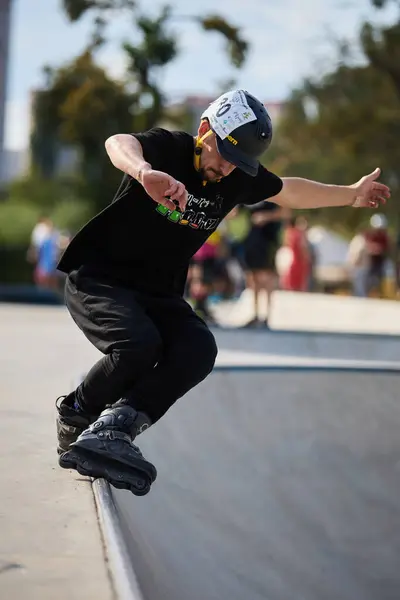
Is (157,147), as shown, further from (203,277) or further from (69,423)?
(203,277)

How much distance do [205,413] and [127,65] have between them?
54.5 feet

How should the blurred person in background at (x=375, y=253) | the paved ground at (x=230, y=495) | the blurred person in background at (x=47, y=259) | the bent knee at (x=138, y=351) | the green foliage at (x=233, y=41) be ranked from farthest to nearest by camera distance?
1. the green foliage at (x=233, y=41)
2. the blurred person in background at (x=375, y=253)
3. the blurred person in background at (x=47, y=259)
4. the bent knee at (x=138, y=351)
5. the paved ground at (x=230, y=495)

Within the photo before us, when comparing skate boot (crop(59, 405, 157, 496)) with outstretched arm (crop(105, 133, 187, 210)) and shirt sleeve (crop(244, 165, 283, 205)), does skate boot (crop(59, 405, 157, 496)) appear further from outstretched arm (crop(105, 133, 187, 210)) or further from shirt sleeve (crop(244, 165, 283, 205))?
shirt sleeve (crop(244, 165, 283, 205))

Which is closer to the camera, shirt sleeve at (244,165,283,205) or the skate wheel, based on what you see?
the skate wheel

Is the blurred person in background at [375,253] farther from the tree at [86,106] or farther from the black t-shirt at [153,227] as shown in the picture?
the black t-shirt at [153,227]

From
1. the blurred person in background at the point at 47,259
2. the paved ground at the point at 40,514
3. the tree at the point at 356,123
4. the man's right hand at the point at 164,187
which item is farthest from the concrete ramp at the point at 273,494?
the tree at the point at 356,123

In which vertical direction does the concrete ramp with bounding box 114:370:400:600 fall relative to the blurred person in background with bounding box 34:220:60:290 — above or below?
above

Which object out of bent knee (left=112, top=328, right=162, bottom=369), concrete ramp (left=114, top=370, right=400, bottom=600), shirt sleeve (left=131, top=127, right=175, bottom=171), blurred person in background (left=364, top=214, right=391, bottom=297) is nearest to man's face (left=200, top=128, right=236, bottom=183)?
shirt sleeve (left=131, top=127, right=175, bottom=171)

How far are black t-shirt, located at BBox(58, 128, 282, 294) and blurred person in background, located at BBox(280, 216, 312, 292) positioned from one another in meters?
11.1

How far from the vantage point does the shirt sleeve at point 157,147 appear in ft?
13.7

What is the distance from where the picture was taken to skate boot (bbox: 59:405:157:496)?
401 cm

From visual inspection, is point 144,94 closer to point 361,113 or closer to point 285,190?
point 361,113

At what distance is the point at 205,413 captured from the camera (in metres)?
6.49

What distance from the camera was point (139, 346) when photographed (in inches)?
162
